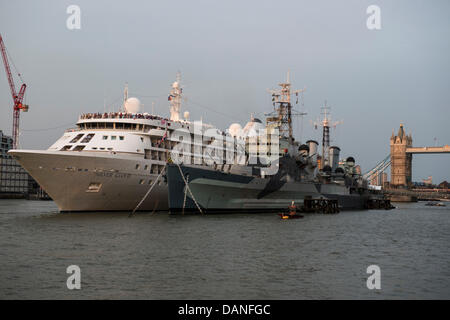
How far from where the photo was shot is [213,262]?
18781 millimetres

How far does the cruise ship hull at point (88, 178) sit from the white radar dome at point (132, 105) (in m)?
8.43

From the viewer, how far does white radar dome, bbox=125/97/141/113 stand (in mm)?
48188

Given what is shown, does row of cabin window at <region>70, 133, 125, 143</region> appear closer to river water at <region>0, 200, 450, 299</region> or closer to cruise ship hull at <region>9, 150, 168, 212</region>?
cruise ship hull at <region>9, 150, 168, 212</region>

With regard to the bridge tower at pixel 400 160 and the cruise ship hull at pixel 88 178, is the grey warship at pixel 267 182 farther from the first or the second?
the bridge tower at pixel 400 160

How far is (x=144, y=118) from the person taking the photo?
1772 inches

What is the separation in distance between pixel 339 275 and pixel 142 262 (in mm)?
7646

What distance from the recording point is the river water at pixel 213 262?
47.4 feet

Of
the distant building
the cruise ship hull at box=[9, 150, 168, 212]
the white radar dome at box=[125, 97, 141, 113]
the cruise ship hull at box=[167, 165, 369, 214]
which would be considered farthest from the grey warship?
the distant building

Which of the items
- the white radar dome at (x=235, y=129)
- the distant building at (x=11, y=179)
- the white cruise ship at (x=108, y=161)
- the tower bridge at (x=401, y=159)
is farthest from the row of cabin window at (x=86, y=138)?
the tower bridge at (x=401, y=159)

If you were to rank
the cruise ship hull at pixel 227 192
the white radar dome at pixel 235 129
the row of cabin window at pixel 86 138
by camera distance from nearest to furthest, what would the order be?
the cruise ship hull at pixel 227 192 → the row of cabin window at pixel 86 138 → the white radar dome at pixel 235 129

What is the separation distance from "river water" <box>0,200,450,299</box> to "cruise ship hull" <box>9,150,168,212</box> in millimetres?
7074

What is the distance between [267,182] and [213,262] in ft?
91.5
